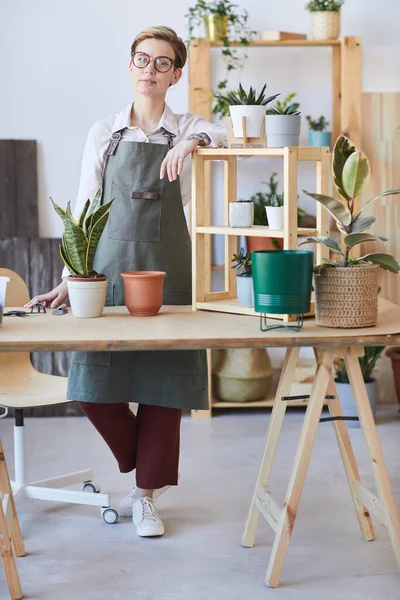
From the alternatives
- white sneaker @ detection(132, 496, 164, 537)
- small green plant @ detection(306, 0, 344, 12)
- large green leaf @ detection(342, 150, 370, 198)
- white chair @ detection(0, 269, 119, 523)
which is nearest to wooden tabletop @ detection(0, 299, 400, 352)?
large green leaf @ detection(342, 150, 370, 198)

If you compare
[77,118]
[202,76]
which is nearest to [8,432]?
[77,118]

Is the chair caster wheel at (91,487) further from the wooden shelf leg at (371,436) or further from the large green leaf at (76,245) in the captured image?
the wooden shelf leg at (371,436)

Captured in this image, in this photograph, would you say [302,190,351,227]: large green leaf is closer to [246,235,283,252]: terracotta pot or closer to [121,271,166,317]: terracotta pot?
[121,271,166,317]: terracotta pot

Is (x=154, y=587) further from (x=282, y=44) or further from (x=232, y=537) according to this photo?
(x=282, y=44)

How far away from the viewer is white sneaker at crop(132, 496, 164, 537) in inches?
130

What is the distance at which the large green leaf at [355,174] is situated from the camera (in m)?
2.69

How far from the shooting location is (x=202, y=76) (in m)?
5.04

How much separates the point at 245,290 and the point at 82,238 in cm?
56

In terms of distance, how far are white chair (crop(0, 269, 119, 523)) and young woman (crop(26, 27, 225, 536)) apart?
23 cm

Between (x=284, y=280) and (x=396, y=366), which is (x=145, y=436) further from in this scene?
(x=396, y=366)

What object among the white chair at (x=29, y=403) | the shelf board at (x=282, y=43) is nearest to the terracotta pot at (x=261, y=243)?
the shelf board at (x=282, y=43)

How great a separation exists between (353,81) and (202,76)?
33.7 inches

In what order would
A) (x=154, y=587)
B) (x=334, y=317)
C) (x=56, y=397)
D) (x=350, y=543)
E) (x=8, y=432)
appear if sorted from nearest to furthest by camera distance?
(x=334, y=317)
(x=154, y=587)
(x=350, y=543)
(x=56, y=397)
(x=8, y=432)

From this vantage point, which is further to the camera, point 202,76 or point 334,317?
point 202,76
